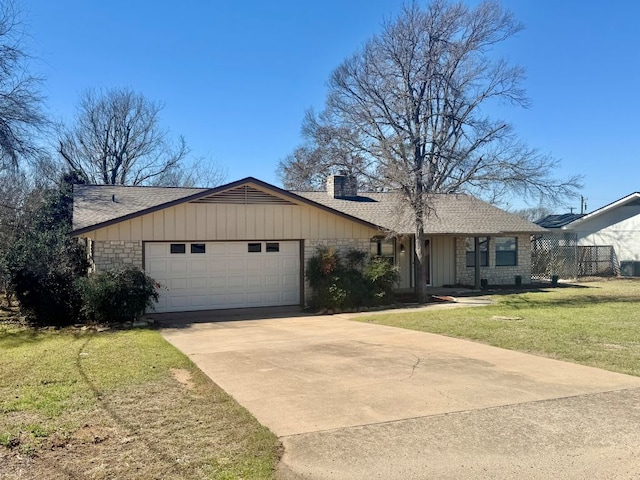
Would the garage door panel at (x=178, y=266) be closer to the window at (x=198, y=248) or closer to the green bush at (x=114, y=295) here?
the window at (x=198, y=248)

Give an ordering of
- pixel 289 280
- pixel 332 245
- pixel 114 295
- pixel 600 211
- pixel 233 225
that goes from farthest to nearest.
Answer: pixel 600 211 → pixel 332 245 → pixel 289 280 → pixel 233 225 → pixel 114 295

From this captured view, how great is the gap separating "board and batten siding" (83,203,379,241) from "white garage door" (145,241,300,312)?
14.1 inches

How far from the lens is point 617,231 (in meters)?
28.8

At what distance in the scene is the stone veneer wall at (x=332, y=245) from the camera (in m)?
16.7

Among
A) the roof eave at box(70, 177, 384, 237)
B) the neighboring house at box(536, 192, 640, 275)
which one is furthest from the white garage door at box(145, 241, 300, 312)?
the neighboring house at box(536, 192, 640, 275)

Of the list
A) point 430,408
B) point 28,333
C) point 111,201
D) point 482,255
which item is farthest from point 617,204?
point 28,333

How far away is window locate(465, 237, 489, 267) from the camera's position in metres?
22.4

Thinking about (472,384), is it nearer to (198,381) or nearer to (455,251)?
(198,381)

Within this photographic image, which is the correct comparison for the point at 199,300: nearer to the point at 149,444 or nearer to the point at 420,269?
the point at 420,269

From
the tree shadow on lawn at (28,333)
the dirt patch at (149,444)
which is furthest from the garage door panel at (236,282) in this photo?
the dirt patch at (149,444)

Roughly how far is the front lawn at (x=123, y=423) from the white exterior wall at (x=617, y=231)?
26.7 metres

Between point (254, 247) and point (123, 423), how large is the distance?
10993mm

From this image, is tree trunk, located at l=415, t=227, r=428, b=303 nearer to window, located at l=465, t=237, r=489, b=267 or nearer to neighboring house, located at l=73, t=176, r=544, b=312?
neighboring house, located at l=73, t=176, r=544, b=312

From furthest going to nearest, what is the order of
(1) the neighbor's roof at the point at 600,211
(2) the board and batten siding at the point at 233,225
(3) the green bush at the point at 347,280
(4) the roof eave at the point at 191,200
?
(1) the neighbor's roof at the point at 600,211
(3) the green bush at the point at 347,280
(2) the board and batten siding at the point at 233,225
(4) the roof eave at the point at 191,200
